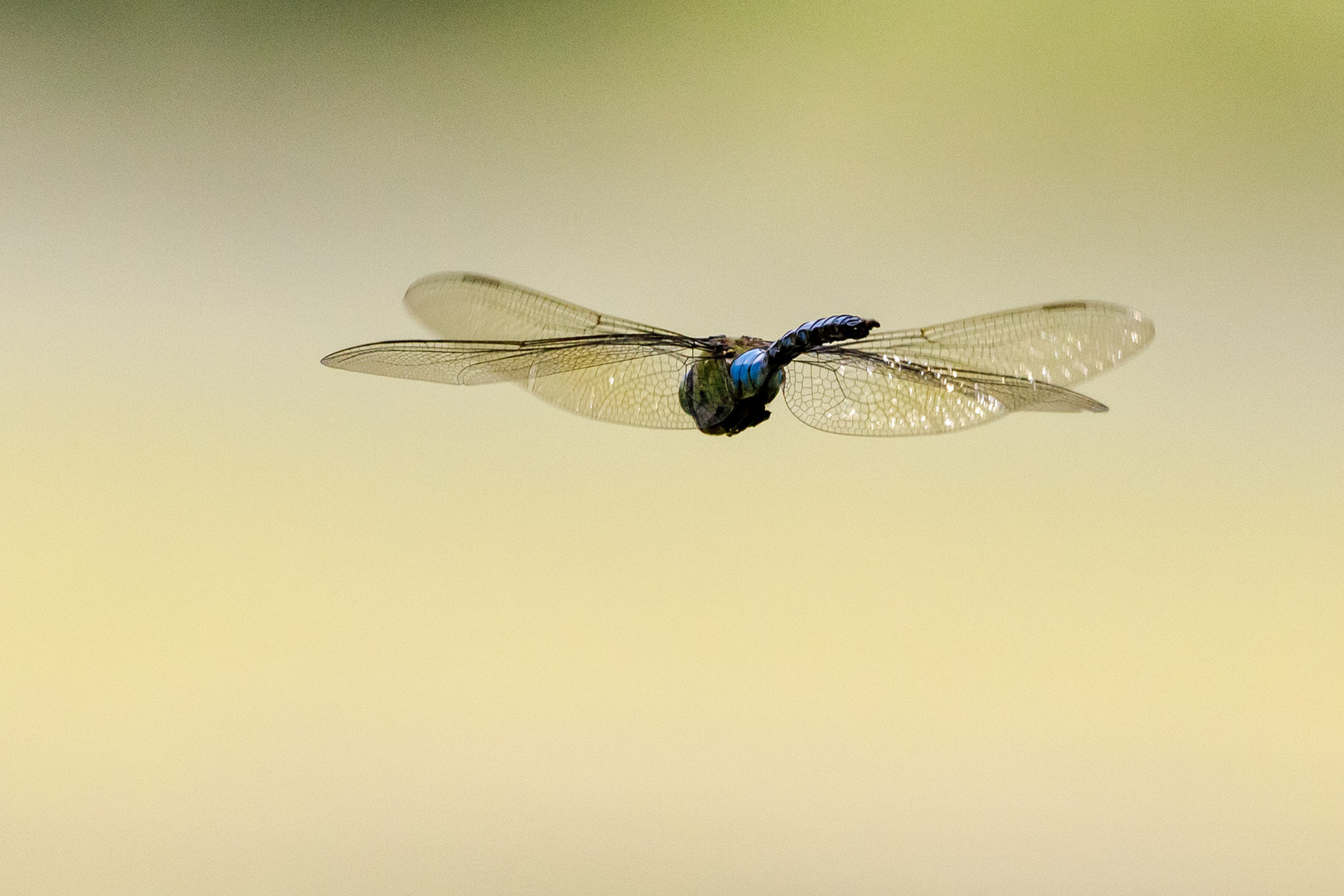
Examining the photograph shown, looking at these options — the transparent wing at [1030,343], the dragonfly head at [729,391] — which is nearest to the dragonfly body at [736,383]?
the dragonfly head at [729,391]

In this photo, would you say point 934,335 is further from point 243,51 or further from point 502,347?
point 243,51

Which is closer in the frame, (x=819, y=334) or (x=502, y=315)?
(x=819, y=334)

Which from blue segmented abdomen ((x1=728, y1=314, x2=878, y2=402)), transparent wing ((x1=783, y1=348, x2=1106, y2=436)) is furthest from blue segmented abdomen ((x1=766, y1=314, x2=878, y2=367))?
transparent wing ((x1=783, y1=348, x2=1106, y2=436))

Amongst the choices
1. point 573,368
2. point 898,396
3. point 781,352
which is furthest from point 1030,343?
point 573,368

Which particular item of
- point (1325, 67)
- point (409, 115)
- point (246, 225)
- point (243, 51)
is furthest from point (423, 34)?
point (1325, 67)

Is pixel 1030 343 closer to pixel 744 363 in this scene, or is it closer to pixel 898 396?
pixel 898 396

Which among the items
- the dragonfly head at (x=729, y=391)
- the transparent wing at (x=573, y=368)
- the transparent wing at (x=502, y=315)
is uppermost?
the transparent wing at (x=502, y=315)

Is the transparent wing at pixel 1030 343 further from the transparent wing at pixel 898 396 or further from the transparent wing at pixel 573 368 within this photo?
the transparent wing at pixel 573 368
